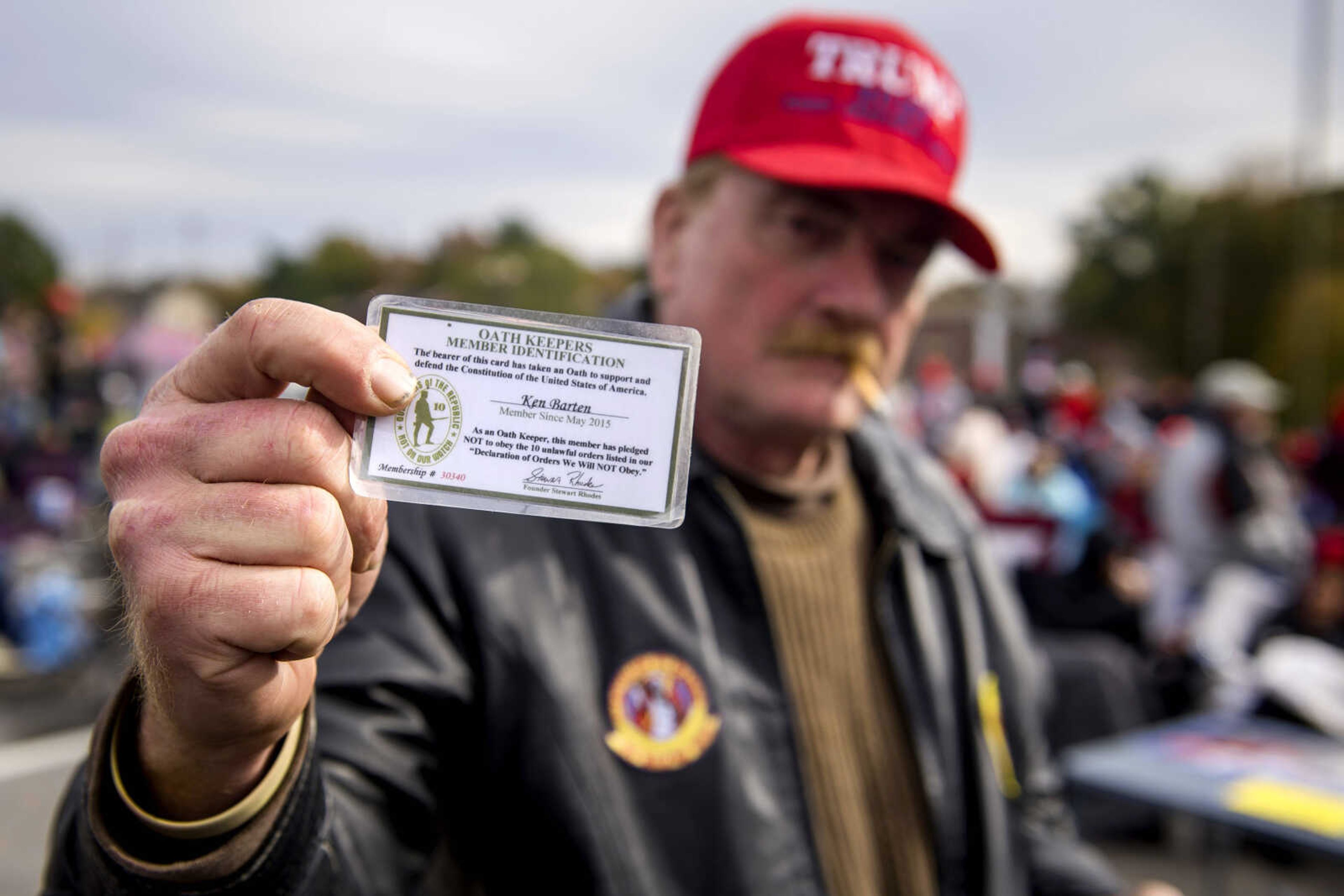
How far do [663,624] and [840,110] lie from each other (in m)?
0.89

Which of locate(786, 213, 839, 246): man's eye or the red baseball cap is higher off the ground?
the red baseball cap

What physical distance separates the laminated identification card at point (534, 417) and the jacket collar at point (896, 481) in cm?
76

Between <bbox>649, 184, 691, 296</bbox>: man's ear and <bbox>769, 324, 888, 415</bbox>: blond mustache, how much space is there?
0.27 m

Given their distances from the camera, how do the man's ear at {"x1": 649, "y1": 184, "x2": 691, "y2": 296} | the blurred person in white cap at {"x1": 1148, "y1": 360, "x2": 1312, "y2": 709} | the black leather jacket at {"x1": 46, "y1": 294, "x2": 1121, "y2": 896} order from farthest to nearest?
the blurred person in white cap at {"x1": 1148, "y1": 360, "x2": 1312, "y2": 709} < the man's ear at {"x1": 649, "y1": 184, "x2": 691, "y2": 296} < the black leather jacket at {"x1": 46, "y1": 294, "x2": 1121, "y2": 896}

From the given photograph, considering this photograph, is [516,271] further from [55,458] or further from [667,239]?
[667,239]

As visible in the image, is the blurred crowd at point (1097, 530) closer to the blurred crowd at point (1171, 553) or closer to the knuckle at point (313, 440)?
the blurred crowd at point (1171, 553)

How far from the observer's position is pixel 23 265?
13.8m

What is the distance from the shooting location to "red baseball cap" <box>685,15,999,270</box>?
1507mm

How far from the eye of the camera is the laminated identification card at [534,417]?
83 cm

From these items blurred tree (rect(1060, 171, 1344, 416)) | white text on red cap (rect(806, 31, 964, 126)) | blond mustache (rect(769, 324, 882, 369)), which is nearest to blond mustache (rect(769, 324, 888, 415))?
blond mustache (rect(769, 324, 882, 369))

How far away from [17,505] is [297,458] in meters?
8.24

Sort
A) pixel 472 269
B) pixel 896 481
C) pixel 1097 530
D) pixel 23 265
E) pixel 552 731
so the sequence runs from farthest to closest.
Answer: pixel 472 269 → pixel 23 265 → pixel 1097 530 → pixel 896 481 → pixel 552 731

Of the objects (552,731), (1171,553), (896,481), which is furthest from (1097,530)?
(552,731)

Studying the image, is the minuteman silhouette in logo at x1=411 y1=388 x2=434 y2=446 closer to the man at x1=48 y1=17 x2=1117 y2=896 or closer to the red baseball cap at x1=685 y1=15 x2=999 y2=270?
the man at x1=48 y1=17 x2=1117 y2=896
